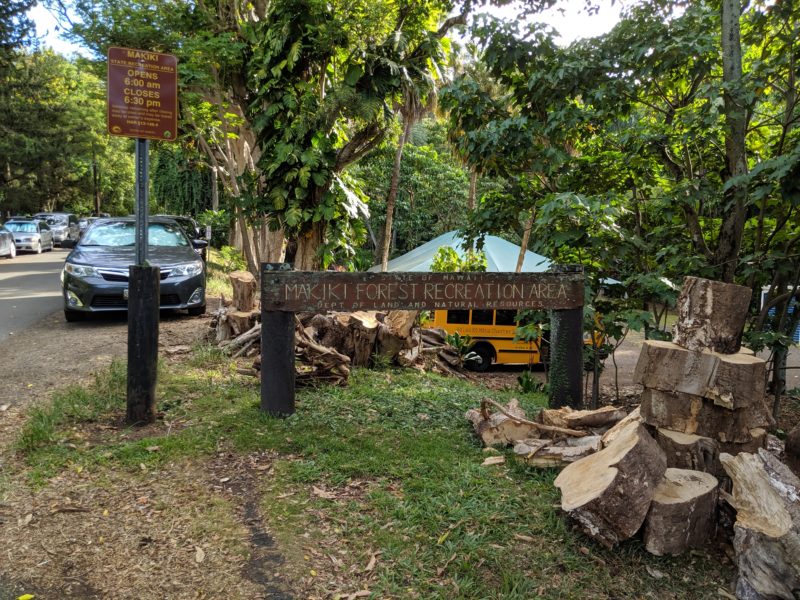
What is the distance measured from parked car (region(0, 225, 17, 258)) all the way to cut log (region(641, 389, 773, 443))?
26.2 metres

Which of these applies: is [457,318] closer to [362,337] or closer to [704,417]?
[362,337]

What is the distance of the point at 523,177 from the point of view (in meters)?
7.09

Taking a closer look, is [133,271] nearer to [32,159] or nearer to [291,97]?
[291,97]

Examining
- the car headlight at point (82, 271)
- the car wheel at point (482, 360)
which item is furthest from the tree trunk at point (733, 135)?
the car headlight at point (82, 271)

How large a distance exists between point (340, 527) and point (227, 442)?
145 cm

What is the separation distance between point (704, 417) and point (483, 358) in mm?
9388

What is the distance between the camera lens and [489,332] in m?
13.2

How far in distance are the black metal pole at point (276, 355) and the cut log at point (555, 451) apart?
1908mm

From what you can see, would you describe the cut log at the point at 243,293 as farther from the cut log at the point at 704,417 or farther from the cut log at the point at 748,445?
the cut log at the point at 748,445

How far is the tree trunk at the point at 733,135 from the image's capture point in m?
5.16

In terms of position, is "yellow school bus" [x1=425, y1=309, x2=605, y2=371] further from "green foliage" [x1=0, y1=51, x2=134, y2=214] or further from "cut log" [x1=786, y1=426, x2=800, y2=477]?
"green foliage" [x1=0, y1=51, x2=134, y2=214]

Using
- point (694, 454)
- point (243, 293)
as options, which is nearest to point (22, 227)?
point (243, 293)

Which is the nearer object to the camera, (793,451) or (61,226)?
(793,451)

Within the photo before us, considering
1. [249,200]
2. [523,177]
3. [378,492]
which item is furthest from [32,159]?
[378,492]
